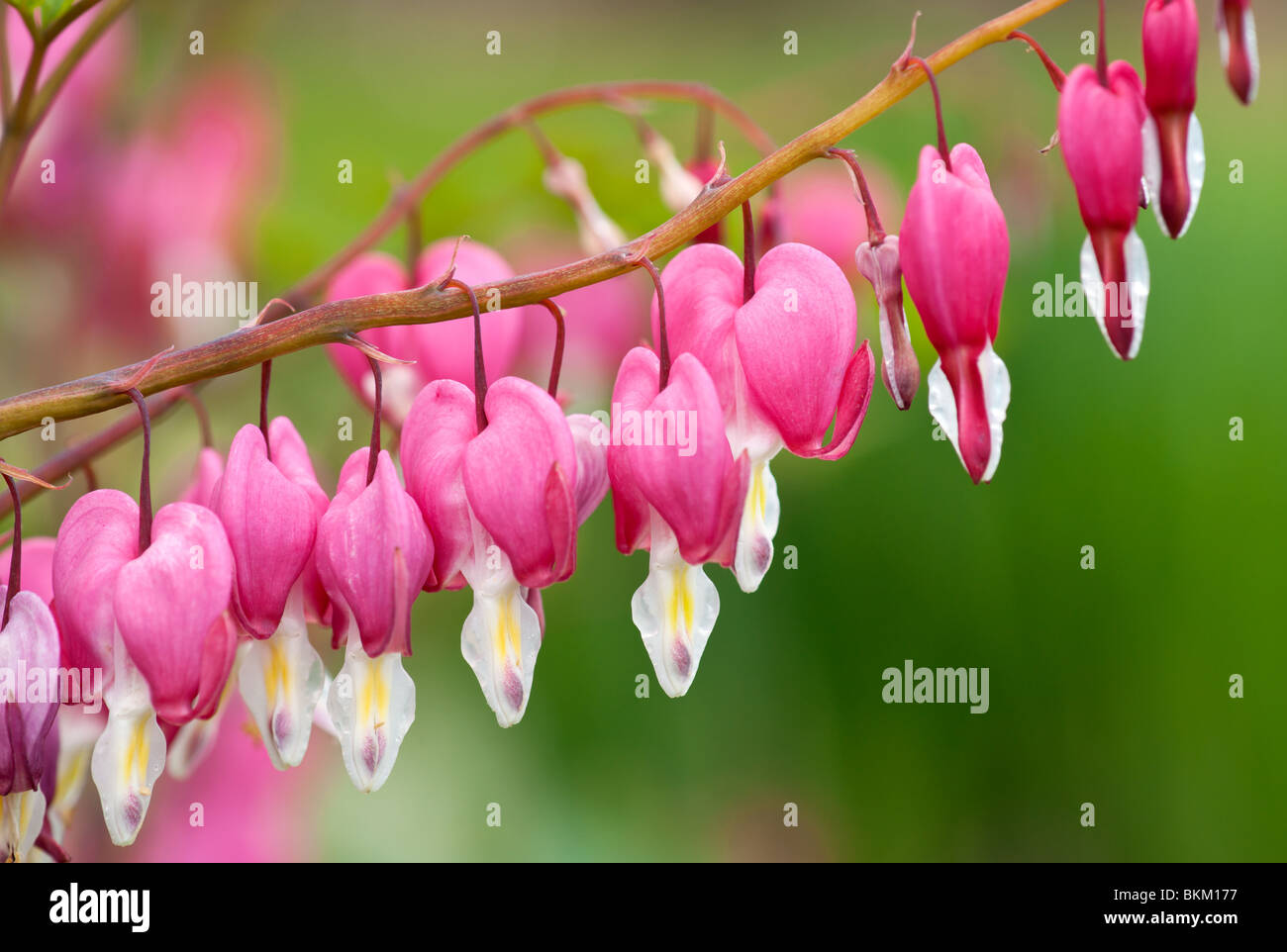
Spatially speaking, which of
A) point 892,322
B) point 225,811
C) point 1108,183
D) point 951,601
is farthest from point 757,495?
point 951,601

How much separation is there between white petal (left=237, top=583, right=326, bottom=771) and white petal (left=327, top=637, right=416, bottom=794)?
2cm

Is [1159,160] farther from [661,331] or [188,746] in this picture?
[188,746]

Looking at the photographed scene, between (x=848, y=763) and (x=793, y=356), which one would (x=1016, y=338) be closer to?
(x=848, y=763)

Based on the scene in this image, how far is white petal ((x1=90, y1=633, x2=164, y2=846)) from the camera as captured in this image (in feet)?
1.88

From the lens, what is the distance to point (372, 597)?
0.57 meters

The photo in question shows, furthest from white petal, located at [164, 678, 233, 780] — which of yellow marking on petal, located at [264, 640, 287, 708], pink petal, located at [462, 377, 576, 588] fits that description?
pink petal, located at [462, 377, 576, 588]

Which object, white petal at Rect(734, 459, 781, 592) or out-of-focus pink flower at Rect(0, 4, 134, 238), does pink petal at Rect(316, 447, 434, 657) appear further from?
out-of-focus pink flower at Rect(0, 4, 134, 238)

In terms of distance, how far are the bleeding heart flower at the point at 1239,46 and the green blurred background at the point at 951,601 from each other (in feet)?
2.36

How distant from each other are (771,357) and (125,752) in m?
0.37

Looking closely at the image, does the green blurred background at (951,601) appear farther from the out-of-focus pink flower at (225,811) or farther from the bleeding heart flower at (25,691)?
the bleeding heart flower at (25,691)

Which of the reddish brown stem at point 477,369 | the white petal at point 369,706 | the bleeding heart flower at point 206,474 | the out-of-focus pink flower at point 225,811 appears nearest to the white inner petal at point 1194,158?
the reddish brown stem at point 477,369

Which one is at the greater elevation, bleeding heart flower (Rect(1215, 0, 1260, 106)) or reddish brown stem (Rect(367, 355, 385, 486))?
bleeding heart flower (Rect(1215, 0, 1260, 106))

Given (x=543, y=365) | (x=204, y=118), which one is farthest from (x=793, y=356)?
(x=204, y=118)
